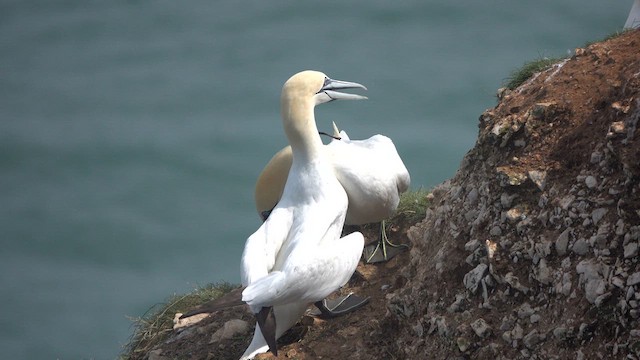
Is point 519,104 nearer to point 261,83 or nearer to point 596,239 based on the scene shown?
point 596,239

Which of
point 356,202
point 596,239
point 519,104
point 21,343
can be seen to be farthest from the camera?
point 21,343

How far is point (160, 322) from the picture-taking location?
7.30m

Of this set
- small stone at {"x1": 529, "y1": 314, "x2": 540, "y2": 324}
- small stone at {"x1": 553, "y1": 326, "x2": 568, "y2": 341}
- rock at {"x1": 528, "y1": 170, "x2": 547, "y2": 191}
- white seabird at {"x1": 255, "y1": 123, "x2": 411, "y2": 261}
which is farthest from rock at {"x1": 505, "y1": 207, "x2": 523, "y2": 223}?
white seabird at {"x1": 255, "y1": 123, "x2": 411, "y2": 261}

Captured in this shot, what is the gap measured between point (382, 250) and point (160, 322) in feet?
5.30

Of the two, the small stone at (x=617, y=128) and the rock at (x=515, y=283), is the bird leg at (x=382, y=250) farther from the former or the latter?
the small stone at (x=617, y=128)

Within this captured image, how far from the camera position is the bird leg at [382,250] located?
7000mm

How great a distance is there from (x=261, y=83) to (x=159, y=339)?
725 centimetres

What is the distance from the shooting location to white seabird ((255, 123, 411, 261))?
6871mm

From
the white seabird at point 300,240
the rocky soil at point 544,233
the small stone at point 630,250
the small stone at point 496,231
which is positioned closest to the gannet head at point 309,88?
the white seabird at point 300,240

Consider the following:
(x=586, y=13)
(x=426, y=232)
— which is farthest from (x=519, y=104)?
(x=586, y=13)

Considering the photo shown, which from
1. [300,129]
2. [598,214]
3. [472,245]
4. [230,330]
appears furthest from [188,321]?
[598,214]

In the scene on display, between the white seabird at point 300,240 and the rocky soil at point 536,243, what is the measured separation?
0.36 meters

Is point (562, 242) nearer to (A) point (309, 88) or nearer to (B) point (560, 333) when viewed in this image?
(B) point (560, 333)

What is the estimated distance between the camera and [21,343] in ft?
38.5
